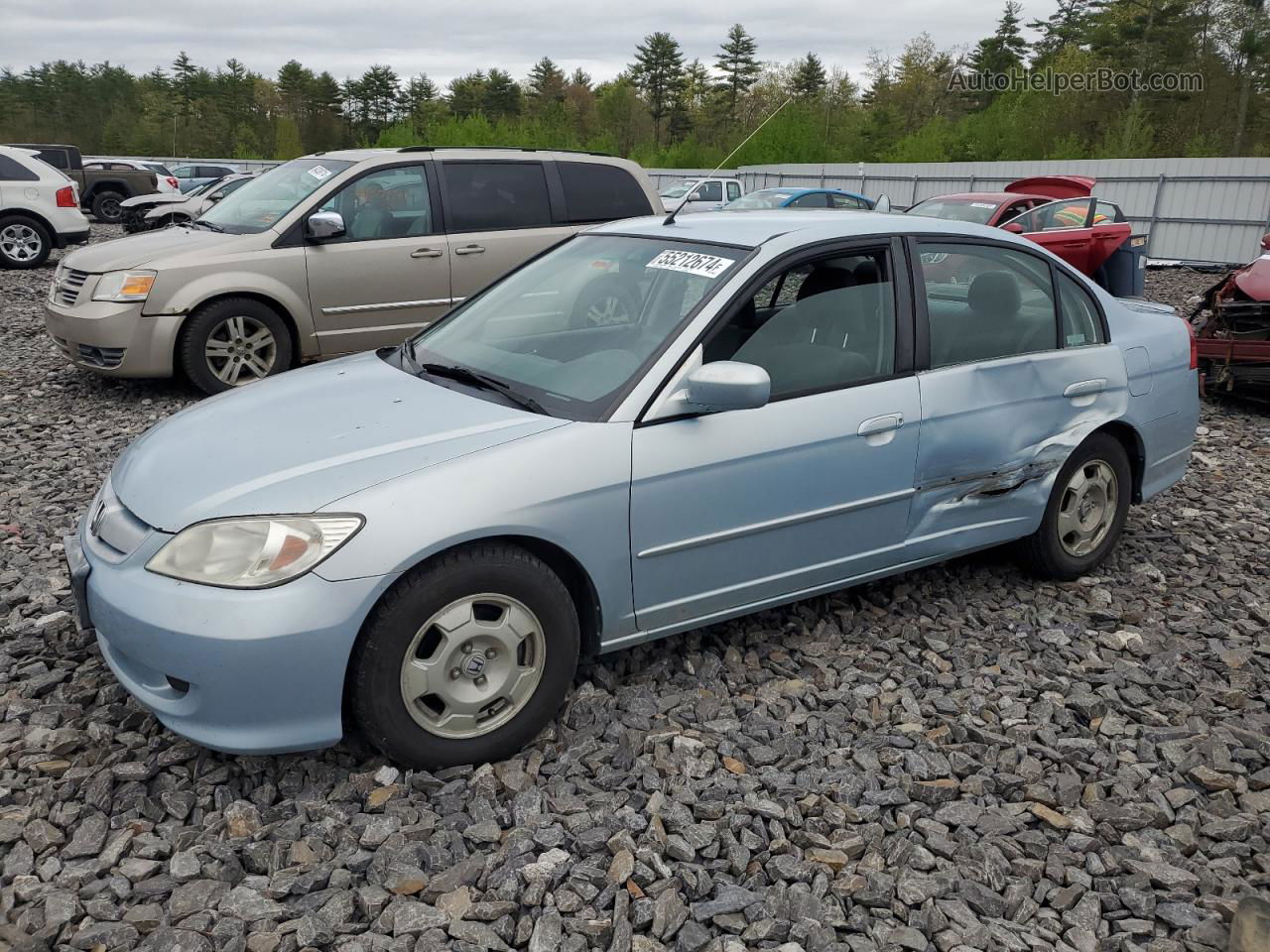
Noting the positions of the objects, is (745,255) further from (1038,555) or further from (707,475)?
(1038,555)

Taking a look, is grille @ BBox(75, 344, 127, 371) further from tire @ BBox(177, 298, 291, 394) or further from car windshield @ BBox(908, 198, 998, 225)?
car windshield @ BBox(908, 198, 998, 225)

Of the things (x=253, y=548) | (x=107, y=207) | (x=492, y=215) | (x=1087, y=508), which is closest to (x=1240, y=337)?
(x=1087, y=508)

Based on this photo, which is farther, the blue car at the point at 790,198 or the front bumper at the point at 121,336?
the blue car at the point at 790,198

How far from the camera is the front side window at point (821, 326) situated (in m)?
3.55

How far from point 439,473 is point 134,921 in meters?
1.32

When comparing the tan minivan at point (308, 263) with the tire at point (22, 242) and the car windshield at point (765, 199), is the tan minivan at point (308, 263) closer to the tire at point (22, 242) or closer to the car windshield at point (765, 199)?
the tire at point (22, 242)

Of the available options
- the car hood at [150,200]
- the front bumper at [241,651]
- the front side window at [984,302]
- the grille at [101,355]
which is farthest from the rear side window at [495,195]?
the car hood at [150,200]

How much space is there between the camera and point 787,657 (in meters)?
3.88

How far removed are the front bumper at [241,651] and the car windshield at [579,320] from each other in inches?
38.2

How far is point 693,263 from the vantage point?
371 cm

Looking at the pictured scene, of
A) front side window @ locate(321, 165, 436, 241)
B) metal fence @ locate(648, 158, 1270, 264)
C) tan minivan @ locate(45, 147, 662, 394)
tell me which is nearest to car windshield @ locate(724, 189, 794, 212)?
metal fence @ locate(648, 158, 1270, 264)

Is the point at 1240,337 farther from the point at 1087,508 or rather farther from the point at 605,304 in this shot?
the point at 605,304

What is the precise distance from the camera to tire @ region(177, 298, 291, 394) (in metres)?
7.34

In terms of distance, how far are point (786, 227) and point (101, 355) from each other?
5.54 metres
